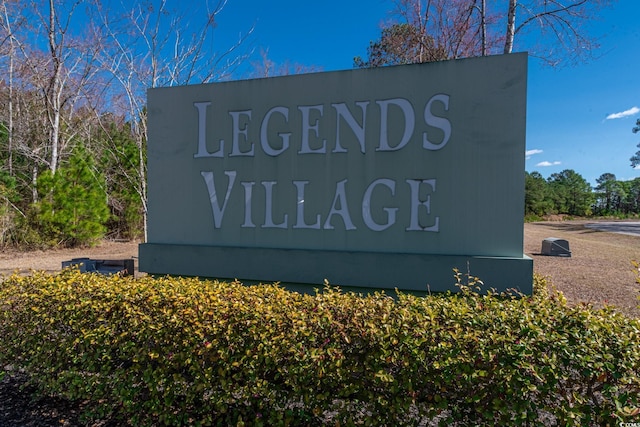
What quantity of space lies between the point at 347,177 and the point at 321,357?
91.8 inches

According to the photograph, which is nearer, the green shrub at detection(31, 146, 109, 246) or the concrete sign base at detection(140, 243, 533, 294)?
the concrete sign base at detection(140, 243, 533, 294)

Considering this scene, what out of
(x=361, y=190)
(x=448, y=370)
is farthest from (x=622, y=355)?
(x=361, y=190)

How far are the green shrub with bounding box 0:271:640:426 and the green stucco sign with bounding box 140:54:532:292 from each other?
1238mm

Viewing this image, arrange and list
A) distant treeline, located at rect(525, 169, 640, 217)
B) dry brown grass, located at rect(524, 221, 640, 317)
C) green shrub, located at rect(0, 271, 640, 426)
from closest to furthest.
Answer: green shrub, located at rect(0, 271, 640, 426), dry brown grass, located at rect(524, 221, 640, 317), distant treeline, located at rect(525, 169, 640, 217)

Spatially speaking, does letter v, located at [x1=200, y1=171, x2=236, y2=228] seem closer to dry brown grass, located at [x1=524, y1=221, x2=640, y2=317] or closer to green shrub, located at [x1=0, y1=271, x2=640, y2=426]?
green shrub, located at [x1=0, y1=271, x2=640, y2=426]

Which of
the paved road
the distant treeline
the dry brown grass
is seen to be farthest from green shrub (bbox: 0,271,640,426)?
the distant treeline

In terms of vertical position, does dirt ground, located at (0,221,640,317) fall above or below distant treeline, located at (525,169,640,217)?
below

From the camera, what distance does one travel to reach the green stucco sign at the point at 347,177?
3.69 metres

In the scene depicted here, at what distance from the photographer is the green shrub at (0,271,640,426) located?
190 centimetres

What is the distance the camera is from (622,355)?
187 centimetres

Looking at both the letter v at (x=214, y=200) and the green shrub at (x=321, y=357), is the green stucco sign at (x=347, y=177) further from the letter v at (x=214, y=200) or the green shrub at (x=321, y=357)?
the green shrub at (x=321, y=357)

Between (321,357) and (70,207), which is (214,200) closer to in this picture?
(321,357)

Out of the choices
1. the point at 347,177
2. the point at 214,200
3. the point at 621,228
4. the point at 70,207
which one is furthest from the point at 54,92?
the point at 621,228

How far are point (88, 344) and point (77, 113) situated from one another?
18.9m
